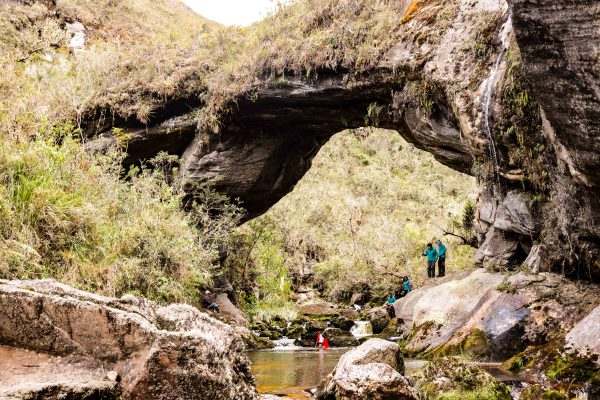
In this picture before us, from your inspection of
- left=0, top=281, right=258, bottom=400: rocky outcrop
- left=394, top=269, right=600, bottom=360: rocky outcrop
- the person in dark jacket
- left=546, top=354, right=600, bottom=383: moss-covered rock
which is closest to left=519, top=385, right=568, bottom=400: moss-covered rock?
left=546, top=354, right=600, bottom=383: moss-covered rock

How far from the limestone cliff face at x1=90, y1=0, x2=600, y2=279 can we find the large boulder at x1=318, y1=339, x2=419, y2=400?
12.3ft

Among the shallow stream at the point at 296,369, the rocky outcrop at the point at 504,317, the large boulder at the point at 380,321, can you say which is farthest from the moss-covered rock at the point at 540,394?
the large boulder at the point at 380,321

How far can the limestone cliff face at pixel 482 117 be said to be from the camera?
6438 millimetres

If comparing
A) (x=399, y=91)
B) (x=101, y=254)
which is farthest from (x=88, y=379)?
(x=399, y=91)

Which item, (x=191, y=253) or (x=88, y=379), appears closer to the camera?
(x=88, y=379)

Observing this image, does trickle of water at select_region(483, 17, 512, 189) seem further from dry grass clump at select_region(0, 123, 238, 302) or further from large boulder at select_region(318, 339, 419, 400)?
dry grass clump at select_region(0, 123, 238, 302)

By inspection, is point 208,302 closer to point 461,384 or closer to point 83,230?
point 83,230

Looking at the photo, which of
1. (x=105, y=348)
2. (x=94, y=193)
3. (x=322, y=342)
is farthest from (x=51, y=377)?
(x=322, y=342)

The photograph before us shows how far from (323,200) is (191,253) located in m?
26.4

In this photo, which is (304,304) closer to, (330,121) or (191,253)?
(330,121)

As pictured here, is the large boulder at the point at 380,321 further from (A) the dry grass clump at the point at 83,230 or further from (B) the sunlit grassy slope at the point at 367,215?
(A) the dry grass clump at the point at 83,230

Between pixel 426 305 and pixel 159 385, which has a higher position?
pixel 159 385

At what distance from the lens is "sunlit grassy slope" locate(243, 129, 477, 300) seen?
1045 inches

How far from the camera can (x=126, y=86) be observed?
16359 millimetres
